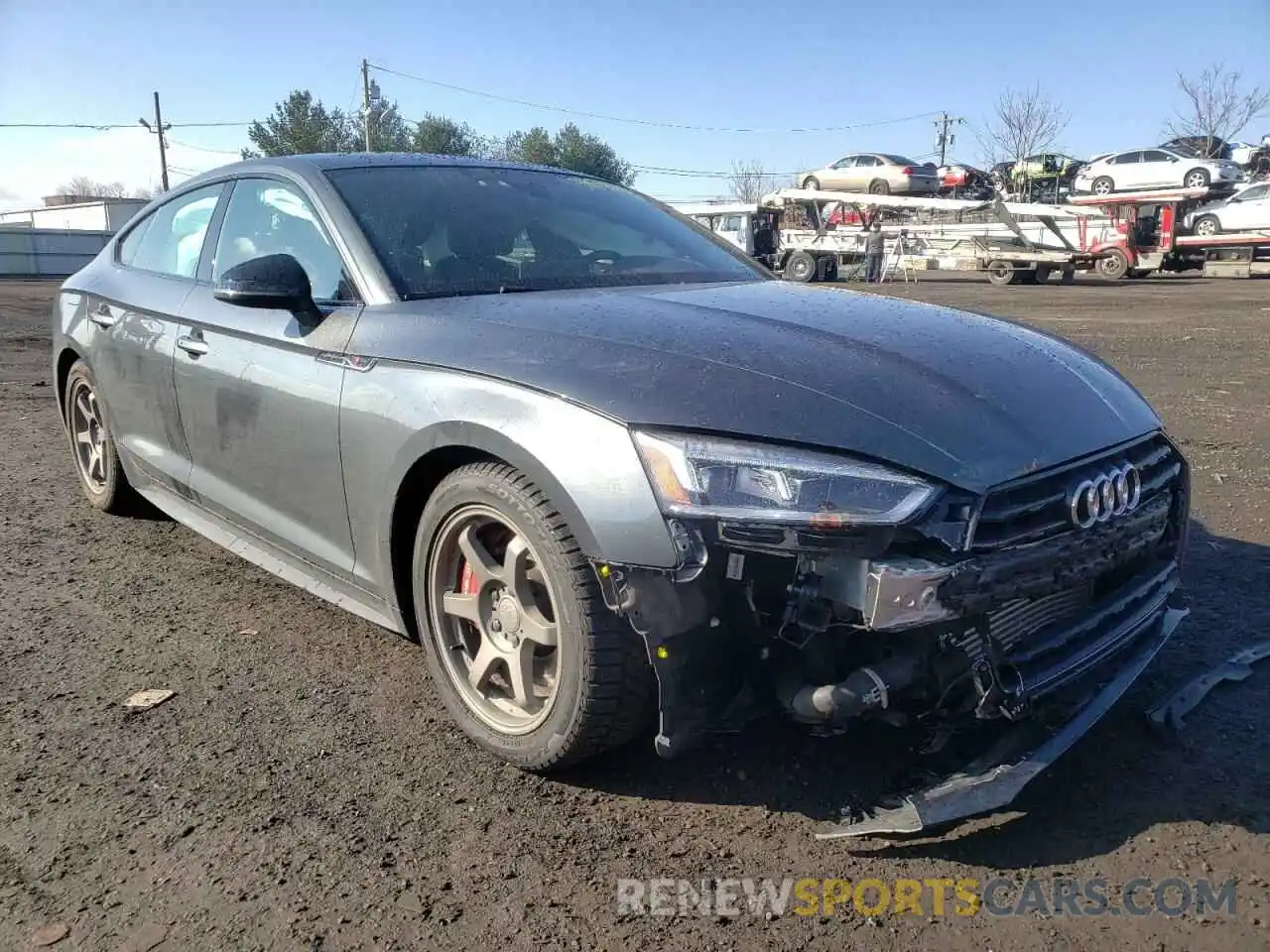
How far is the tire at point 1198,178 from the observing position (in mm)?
29781

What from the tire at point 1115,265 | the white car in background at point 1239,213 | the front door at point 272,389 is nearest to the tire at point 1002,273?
the tire at point 1115,265

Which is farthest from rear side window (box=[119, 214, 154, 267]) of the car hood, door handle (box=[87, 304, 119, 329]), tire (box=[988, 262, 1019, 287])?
tire (box=[988, 262, 1019, 287])

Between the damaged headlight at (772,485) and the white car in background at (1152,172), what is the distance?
33411 millimetres

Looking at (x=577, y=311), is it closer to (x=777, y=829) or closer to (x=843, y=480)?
(x=843, y=480)

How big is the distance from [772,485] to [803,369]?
40 centimetres

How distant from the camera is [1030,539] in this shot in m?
2.21

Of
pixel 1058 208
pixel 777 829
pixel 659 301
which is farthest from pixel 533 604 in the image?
pixel 1058 208

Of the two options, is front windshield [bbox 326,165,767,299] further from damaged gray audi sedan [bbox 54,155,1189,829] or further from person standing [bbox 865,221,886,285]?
person standing [bbox 865,221,886,285]

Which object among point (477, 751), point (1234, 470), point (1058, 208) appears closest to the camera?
point (477, 751)

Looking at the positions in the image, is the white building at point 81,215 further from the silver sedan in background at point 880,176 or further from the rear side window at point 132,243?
the rear side window at point 132,243

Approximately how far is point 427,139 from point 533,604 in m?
66.9

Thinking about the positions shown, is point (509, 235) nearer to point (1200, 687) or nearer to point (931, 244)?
point (1200, 687)

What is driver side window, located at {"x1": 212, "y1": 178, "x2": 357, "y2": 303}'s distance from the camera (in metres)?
3.12

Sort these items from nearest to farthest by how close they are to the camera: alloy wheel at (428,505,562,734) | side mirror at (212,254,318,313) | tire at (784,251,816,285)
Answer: alloy wheel at (428,505,562,734) < side mirror at (212,254,318,313) < tire at (784,251,816,285)
